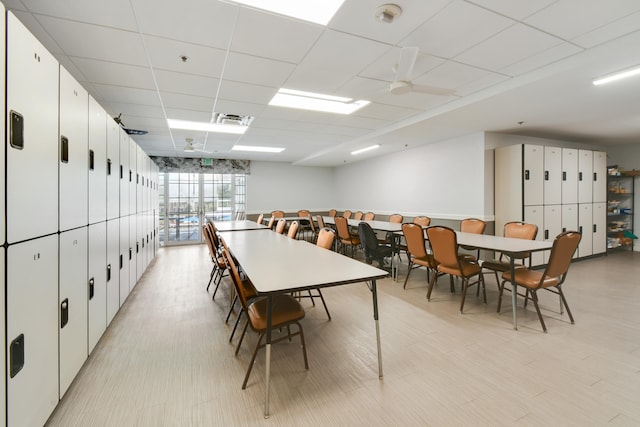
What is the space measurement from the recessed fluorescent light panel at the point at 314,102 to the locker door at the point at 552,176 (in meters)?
3.83

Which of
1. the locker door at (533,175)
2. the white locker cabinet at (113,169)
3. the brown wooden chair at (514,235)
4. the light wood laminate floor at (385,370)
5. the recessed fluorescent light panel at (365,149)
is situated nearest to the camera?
the light wood laminate floor at (385,370)

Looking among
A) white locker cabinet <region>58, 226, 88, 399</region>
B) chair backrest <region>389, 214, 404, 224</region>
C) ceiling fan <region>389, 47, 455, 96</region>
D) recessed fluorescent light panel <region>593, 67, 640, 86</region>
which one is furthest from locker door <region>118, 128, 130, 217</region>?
recessed fluorescent light panel <region>593, 67, 640, 86</region>

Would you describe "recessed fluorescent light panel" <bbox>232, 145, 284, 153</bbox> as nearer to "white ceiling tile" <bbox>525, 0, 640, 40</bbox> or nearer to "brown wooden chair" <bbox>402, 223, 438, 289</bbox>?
"brown wooden chair" <bbox>402, 223, 438, 289</bbox>

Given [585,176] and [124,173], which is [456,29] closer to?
[124,173]

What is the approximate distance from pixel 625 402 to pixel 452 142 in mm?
4919

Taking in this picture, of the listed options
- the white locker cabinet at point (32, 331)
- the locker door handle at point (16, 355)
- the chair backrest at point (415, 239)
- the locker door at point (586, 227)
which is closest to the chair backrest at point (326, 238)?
the chair backrest at point (415, 239)

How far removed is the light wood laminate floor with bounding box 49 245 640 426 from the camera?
1.67 m

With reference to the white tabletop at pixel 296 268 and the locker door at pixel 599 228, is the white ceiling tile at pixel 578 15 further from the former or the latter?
the locker door at pixel 599 228

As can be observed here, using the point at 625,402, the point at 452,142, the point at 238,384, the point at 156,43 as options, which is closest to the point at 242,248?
the point at 238,384

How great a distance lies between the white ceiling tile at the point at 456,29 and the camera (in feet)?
6.82

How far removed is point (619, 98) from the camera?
353 cm

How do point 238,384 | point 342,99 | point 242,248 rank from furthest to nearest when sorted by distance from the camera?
point 342,99
point 242,248
point 238,384

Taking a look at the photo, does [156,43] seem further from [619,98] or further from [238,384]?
[619,98]

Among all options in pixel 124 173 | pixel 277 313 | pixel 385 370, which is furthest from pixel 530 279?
pixel 124 173
